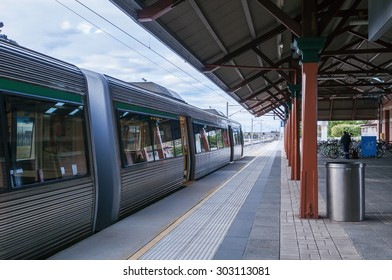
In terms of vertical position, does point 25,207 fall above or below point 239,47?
below

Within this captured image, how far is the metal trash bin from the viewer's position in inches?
275

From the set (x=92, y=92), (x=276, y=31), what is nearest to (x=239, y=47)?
(x=276, y=31)

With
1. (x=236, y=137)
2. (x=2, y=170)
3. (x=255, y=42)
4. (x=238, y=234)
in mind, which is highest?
(x=255, y=42)

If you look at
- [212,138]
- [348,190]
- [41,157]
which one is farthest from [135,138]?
[212,138]

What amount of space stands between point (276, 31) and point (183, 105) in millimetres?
3470

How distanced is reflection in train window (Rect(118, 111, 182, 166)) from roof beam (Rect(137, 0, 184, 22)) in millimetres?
1755

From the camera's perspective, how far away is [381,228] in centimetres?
654

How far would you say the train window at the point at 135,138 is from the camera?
302 inches

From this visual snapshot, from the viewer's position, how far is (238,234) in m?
6.24

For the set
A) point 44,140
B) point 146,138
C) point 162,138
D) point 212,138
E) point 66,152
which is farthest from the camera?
point 212,138

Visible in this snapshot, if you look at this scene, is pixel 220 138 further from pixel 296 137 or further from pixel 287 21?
pixel 287 21

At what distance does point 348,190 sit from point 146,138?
162 inches

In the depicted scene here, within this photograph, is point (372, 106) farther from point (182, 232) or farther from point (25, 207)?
point (25, 207)

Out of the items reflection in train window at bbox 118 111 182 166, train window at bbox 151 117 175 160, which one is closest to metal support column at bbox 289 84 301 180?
reflection in train window at bbox 118 111 182 166
